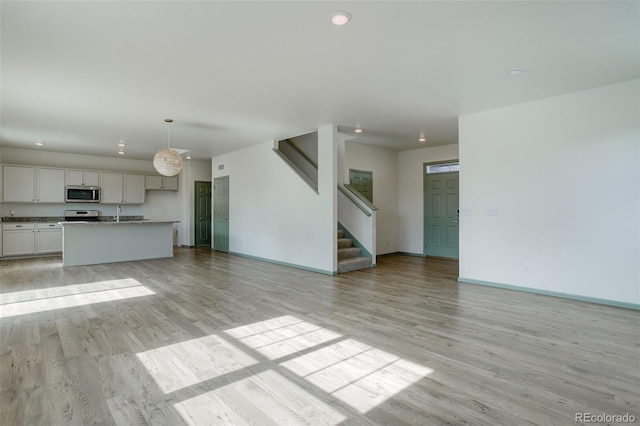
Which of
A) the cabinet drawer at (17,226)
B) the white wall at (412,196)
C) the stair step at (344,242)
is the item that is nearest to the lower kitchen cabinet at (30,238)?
the cabinet drawer at (17,226)

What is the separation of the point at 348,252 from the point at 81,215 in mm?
7443

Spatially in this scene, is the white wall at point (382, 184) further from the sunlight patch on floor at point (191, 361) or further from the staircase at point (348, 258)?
the sunlight patch on floor at point (191, 361)

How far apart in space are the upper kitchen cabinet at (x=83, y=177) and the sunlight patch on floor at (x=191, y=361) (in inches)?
312

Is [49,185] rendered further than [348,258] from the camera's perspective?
Yes

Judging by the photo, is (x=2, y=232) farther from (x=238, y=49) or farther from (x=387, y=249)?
(x=387, y=249)

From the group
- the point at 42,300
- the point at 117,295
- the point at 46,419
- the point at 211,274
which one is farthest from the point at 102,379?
the point at 211,274

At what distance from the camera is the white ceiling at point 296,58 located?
2.56 meters

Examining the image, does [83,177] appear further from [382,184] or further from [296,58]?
[296,58]

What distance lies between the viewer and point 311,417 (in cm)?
188

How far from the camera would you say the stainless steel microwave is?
847 cm

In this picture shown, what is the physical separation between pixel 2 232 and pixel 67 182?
5.73ft

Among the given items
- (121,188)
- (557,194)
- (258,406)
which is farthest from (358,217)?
(121,188)

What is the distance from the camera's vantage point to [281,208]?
7184 mm

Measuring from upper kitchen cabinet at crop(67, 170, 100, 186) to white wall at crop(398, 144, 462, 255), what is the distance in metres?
8.39
